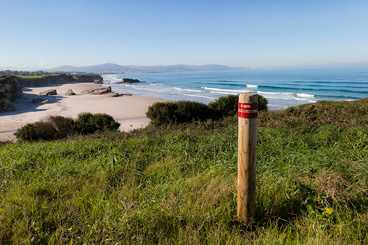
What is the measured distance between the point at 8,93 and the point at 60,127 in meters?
23.7

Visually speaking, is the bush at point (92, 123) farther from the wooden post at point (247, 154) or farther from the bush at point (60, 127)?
the wooden post at point (247, 154)

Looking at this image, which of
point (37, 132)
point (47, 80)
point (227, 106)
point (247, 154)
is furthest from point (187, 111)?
point (47, 80)

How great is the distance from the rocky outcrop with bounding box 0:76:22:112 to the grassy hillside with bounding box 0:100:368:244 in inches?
1033

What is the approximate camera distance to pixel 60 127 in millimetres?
11359

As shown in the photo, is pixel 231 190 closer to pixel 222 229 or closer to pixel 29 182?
pixel 222 229

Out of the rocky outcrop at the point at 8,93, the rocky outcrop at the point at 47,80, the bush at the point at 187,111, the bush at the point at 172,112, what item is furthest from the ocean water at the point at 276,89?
the rocky outcrop at the point at 47,80

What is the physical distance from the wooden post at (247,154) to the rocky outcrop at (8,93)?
30164mm

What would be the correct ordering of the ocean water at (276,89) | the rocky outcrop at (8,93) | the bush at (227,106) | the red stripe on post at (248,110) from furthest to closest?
the ocean water at (276,89) < the rocky outcrop at (8,93) < the bush at (227,106) < the red stripe on post at (248,110)

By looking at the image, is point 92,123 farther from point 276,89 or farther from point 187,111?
point 276,89

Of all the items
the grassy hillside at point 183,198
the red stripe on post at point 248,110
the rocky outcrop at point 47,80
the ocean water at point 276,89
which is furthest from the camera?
the rocky outcrop at point 47,80

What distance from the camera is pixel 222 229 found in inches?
99.3

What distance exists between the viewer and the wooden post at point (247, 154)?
227 centimetres

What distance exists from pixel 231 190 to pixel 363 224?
1.40 m

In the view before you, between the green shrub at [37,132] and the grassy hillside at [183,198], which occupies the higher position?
the grassy hillside at [183,198]
